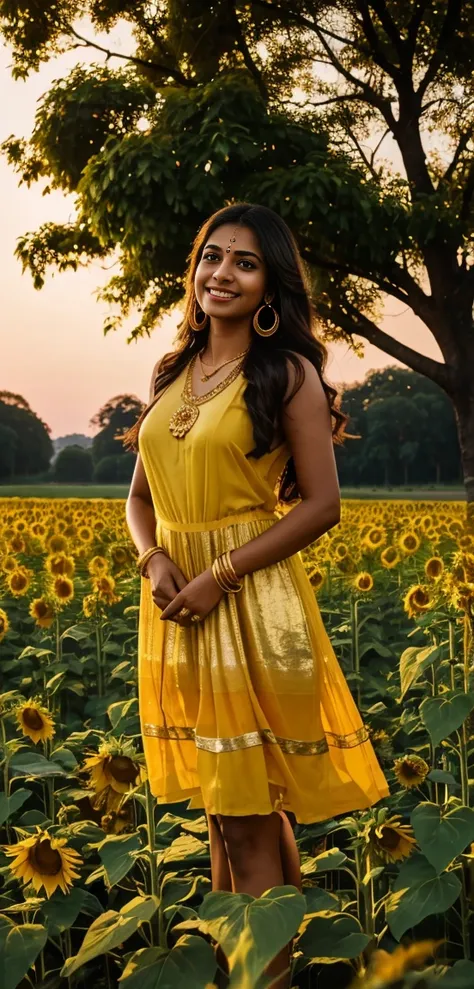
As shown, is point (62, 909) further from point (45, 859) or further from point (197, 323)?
point (197, 323)

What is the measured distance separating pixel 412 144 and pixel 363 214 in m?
4.25

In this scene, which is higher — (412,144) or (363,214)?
(412,144)

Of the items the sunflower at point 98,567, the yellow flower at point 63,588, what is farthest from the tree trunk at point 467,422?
the yellow flower at point 63,588

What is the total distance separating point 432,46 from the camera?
1572cm

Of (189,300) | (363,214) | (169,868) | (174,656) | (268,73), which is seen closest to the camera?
(174,656)

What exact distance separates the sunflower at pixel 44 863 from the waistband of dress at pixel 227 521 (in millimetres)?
841

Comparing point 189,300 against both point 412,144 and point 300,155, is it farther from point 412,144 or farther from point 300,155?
point 412,144

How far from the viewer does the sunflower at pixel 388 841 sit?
8.62 feet

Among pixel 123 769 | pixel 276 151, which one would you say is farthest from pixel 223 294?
pixel 276 151

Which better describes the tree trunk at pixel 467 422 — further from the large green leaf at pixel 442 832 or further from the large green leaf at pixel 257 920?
the large green leaf at pixel 257 920

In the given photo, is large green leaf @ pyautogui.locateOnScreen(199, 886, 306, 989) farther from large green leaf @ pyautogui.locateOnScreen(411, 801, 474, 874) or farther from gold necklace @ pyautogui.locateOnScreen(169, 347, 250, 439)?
gold necklace @ pyautogui.locateOnScreen(169, 347, 250, 439)

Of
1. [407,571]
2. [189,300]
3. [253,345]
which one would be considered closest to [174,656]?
[253,345]

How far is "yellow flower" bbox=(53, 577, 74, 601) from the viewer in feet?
16.3

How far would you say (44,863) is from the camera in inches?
98.3
